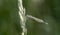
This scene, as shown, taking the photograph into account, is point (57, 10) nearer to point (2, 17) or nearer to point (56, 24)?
point (56, 24)

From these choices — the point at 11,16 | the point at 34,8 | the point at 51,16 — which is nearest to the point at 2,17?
the point at 11,16

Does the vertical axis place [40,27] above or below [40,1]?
below

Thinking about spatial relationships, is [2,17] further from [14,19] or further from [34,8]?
[34,8]

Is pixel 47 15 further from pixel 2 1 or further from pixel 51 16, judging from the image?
pixel 2 1

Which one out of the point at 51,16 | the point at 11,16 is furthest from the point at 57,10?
the point at 11,16

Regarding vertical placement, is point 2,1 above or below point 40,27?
above

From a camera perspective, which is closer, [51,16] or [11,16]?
[11,16]

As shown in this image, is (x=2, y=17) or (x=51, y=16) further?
(x=51, y=16)
